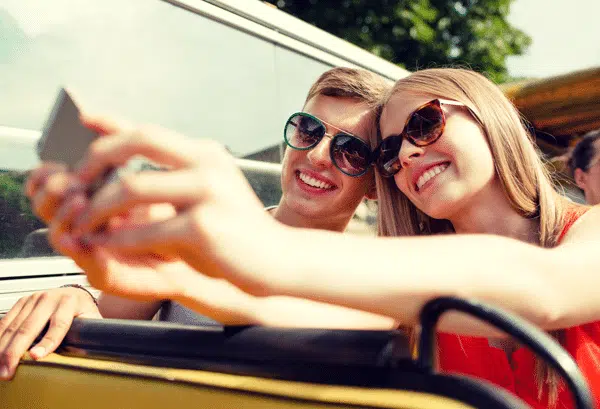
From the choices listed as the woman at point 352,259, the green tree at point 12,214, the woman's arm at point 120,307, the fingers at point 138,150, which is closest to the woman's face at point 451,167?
the woman at point 352,259

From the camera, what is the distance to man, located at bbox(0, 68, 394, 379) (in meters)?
0.62

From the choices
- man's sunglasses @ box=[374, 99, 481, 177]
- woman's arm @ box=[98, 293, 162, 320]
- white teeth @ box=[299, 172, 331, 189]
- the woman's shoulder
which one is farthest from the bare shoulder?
woman's arm @ box=[98, 293, 162, 320]

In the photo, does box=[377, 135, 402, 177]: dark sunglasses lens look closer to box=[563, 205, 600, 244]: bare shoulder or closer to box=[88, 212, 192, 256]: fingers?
box=[563, 205, 600, 244]: bare shoulder

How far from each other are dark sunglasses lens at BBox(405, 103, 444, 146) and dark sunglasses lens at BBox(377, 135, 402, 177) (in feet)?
0.27

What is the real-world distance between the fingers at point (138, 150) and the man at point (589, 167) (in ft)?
11.0

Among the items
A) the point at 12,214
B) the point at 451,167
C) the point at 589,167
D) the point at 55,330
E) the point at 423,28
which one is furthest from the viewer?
the point at 423,28

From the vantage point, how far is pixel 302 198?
2.12 meters

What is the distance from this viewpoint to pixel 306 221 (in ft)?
7.08

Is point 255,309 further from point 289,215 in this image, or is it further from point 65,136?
point 289,215

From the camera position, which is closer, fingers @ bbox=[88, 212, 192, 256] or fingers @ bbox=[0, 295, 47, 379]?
fingers @ bbox=[88, 212, 192, 256]

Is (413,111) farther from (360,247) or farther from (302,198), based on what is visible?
Result: (360,247)

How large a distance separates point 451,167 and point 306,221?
0.70 m

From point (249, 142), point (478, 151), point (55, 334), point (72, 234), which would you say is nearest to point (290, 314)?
point (55, 334)

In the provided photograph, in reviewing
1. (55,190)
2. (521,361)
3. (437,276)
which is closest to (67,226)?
(55,190)
